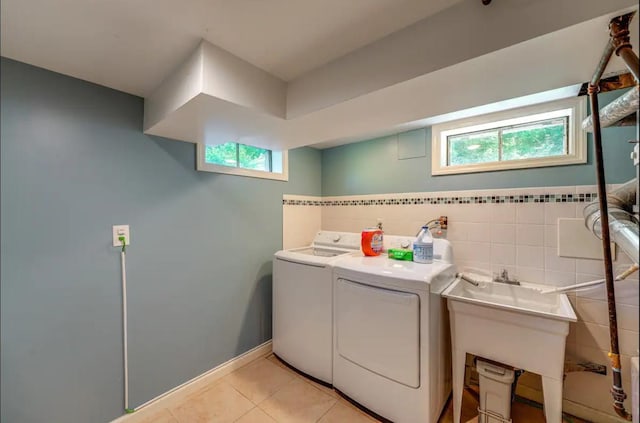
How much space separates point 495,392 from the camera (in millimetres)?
1400

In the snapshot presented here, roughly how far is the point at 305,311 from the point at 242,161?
1470mm

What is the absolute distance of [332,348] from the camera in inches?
71.5

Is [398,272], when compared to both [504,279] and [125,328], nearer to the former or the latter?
[504,279]

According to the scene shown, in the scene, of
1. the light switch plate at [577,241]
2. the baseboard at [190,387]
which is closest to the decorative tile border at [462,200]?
the light switch plate at [577,241]

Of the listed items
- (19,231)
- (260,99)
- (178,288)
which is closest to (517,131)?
(260,99)

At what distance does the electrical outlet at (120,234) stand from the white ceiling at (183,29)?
2.86ft

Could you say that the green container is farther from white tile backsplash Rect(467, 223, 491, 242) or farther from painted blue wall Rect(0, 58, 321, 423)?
painted blue wall Rect(0, 58, 321, 423)

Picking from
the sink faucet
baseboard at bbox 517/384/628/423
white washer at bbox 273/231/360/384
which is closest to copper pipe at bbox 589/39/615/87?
the sink faucet

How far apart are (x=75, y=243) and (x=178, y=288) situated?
66 cm

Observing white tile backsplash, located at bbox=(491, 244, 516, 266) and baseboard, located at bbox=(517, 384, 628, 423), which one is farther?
white tile backsplash, located at bbox=(491, 244, 516, 266)

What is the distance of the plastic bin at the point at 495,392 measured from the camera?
1370 mm

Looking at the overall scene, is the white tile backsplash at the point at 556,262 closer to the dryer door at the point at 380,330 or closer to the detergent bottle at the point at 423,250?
the detergent bottle at the point at 423,250

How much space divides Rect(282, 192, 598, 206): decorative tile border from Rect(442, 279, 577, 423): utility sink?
607mm

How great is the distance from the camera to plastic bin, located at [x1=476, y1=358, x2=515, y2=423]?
1.37 meters
